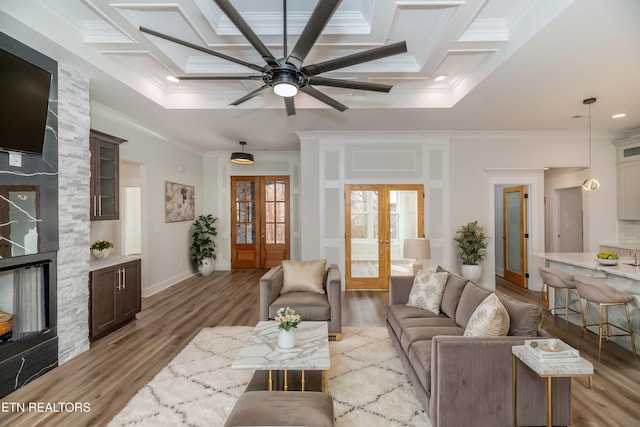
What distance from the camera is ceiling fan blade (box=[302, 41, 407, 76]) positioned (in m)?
2.04

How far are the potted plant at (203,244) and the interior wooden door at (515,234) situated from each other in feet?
21.6

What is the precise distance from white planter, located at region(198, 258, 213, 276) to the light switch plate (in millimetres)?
4491

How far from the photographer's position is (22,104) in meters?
2.50

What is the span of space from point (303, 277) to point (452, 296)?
5.73 feet

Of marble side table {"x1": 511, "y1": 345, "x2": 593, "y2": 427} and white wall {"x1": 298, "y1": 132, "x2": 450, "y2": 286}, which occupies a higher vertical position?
white wall {"x1": 298, "y1": 132, "x2": 450, "y2": 286}

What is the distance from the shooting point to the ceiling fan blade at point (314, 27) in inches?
67.1

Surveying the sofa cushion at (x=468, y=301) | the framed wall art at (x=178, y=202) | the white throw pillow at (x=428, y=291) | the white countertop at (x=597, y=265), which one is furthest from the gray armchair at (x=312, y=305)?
the framed wall art at (x=178, y=202)

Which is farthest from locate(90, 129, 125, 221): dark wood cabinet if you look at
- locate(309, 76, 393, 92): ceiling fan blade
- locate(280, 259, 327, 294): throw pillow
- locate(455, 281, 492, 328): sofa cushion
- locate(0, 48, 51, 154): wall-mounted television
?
locate(455, 281, 492, 328): sofa cushion

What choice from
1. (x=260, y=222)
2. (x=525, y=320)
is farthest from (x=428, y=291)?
(x=260, y=222)

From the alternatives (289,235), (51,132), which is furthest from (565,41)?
(289,235)

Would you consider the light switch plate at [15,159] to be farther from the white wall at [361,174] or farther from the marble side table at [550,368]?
the marble side table at [550,368]

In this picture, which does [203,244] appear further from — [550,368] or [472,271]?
[550,368]

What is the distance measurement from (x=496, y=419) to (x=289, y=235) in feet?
20.1

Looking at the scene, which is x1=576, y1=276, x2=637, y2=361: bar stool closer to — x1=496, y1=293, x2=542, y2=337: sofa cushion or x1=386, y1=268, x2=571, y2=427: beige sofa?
x1=496, y1=293, x2=542, y2=337: sofa cushion
